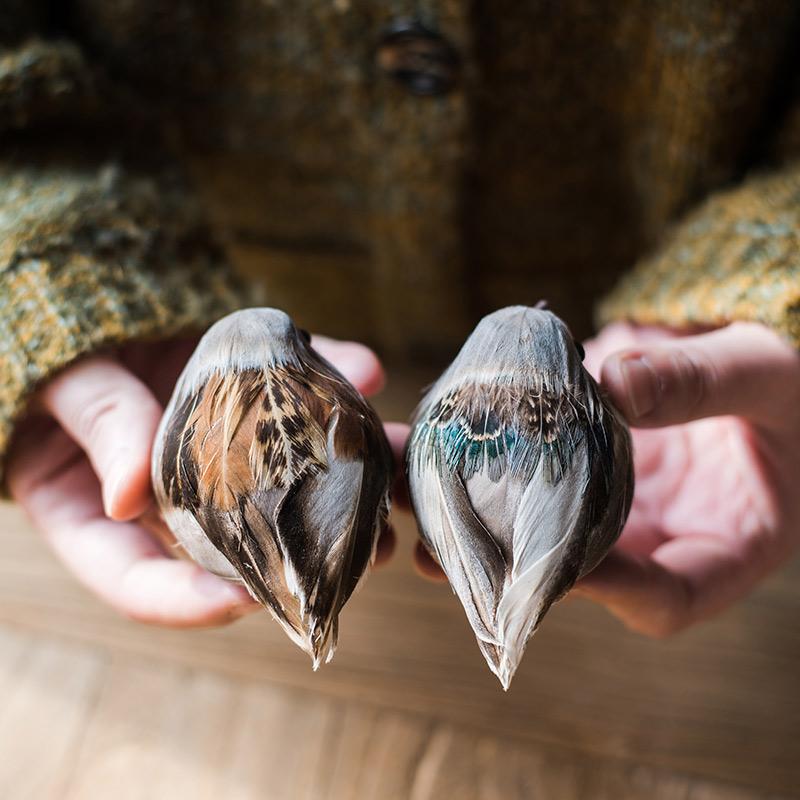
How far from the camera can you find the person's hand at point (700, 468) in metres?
0.27

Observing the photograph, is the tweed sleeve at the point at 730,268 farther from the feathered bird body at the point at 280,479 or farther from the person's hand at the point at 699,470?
the feathered bird body at the point at 280,479

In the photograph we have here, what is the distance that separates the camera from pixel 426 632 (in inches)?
16.7

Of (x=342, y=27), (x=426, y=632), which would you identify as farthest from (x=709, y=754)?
(x=342, y=27)

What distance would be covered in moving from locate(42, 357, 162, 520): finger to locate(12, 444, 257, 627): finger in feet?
0.13

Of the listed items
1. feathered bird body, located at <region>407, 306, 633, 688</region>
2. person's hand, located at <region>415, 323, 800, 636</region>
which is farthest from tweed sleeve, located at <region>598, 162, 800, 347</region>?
feathered bird body, located at <region>407, 306, 633, 688</region>

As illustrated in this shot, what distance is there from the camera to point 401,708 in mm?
394

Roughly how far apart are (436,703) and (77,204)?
27cm

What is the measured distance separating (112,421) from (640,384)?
17 cm

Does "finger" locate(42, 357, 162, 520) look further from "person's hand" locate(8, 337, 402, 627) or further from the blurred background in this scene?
the blurred background

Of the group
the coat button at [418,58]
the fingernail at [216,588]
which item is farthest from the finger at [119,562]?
the coat button at [418,58]

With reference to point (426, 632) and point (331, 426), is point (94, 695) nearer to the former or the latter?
point (426, 632)

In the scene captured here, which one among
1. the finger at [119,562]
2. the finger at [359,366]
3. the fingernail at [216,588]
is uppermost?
the finger at [359,366]

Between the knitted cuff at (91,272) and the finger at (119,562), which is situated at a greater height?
the knitted cuff at (91,272)

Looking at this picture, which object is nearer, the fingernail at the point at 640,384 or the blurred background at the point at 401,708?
the fingernail at the point at 640,384
